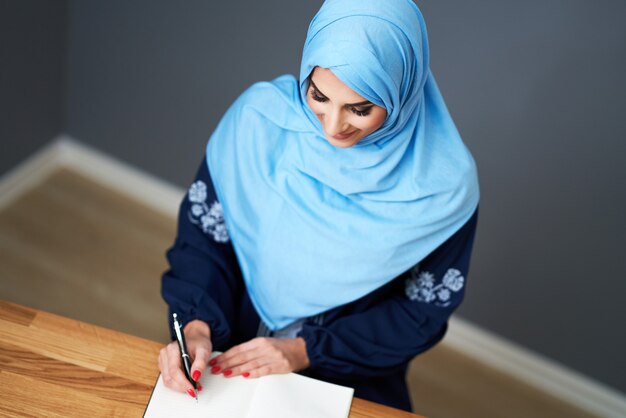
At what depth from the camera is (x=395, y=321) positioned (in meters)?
1.54

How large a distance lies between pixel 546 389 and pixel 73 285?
1681 mm

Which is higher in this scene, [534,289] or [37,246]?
[534,289]

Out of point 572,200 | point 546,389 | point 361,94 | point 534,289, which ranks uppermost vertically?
point 361,94

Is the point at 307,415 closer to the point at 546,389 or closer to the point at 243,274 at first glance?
the point at 243,274

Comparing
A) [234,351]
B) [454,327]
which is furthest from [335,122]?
[454,327]

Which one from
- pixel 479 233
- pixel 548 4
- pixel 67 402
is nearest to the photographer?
pixel 67 402

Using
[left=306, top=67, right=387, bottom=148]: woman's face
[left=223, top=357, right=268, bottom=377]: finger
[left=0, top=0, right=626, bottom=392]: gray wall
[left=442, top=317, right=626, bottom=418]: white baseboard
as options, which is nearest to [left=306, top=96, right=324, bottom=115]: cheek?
[left=306, top=67, right=387, bottom=148]: woman's face

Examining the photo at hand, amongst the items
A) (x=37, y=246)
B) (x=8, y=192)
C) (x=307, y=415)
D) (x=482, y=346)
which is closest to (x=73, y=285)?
(x=37, y=246)

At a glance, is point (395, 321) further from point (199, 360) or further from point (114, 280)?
point (114, 280)

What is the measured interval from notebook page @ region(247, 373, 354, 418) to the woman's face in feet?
1.35

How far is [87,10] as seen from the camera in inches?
105

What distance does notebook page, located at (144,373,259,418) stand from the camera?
1.18m

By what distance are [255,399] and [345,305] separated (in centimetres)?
38

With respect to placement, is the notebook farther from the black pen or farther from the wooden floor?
the wooden floor
